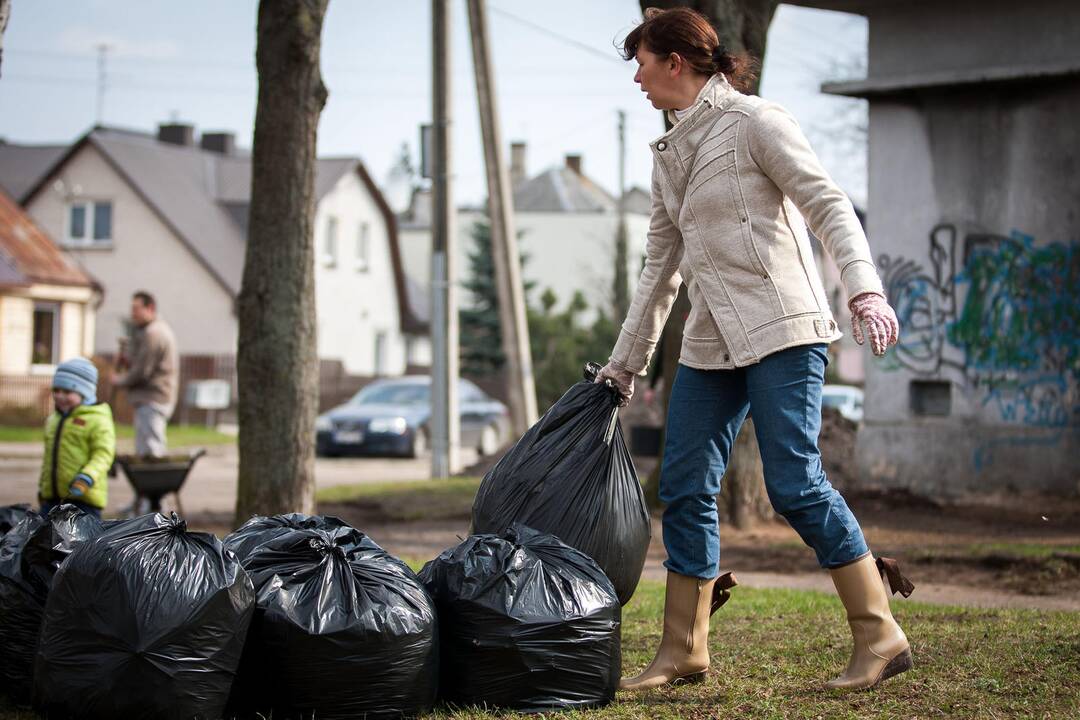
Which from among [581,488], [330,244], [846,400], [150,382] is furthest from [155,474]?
[330,244]

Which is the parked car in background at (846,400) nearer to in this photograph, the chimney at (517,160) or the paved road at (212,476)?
the paved road at (212,476)

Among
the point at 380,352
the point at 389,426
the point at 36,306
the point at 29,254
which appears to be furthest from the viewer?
the point at 380,352

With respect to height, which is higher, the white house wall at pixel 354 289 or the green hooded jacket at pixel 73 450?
the white house wall at pixel 354 289

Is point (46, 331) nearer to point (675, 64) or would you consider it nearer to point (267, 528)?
point (267, 528)

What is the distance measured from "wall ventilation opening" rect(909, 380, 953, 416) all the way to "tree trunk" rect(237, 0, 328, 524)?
574 centimetres

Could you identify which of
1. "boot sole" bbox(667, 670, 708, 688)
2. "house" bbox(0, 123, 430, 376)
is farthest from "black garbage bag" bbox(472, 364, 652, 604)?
"house" bbox(0, 123, 430, 376)

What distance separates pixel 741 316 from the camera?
3887 mm

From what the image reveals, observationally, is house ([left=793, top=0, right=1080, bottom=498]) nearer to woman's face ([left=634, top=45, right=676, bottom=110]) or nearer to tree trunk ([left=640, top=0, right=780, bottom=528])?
tree trunk ([left=640, top=0, right=780, bottom=528])

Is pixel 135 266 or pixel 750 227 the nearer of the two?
pixel 750 227

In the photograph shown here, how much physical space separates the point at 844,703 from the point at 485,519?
1.39 m

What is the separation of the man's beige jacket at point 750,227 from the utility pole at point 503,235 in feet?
39.5

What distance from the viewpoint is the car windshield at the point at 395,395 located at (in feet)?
74.2

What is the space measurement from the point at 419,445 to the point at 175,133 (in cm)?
3018

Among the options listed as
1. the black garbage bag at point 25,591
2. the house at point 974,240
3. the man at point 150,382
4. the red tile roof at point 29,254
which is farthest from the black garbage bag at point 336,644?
the red tile roof at point 29,254
